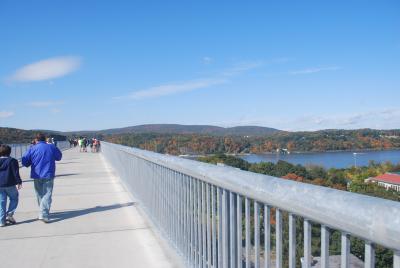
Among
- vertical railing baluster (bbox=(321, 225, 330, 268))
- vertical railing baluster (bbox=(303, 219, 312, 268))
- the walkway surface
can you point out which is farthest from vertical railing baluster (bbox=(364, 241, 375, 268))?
the walkway surface

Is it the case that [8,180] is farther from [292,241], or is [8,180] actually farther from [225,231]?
[292,241]

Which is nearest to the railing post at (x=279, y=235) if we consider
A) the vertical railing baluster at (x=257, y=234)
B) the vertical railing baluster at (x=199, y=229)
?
the vertical railing baluster at (x=257, y=234)

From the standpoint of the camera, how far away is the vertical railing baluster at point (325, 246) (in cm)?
175

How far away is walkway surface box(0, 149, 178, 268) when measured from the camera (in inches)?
195

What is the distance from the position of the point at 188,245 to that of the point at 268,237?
215 cm

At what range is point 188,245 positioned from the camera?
14.6ft

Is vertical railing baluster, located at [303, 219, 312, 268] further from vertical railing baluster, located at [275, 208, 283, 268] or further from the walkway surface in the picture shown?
the walkway surface

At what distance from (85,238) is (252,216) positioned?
363 cm

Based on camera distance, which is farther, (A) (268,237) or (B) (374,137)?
(B) (374,137)

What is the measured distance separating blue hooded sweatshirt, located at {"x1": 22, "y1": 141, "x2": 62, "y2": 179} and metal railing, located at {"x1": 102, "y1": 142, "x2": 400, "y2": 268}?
205cm

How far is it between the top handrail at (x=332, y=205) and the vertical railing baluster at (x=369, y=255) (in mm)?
29

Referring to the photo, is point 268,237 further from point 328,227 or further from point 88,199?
point 88,199

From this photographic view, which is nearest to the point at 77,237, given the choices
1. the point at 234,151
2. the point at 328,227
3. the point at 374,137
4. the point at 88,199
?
the point at 88,199

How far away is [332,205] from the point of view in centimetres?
167
